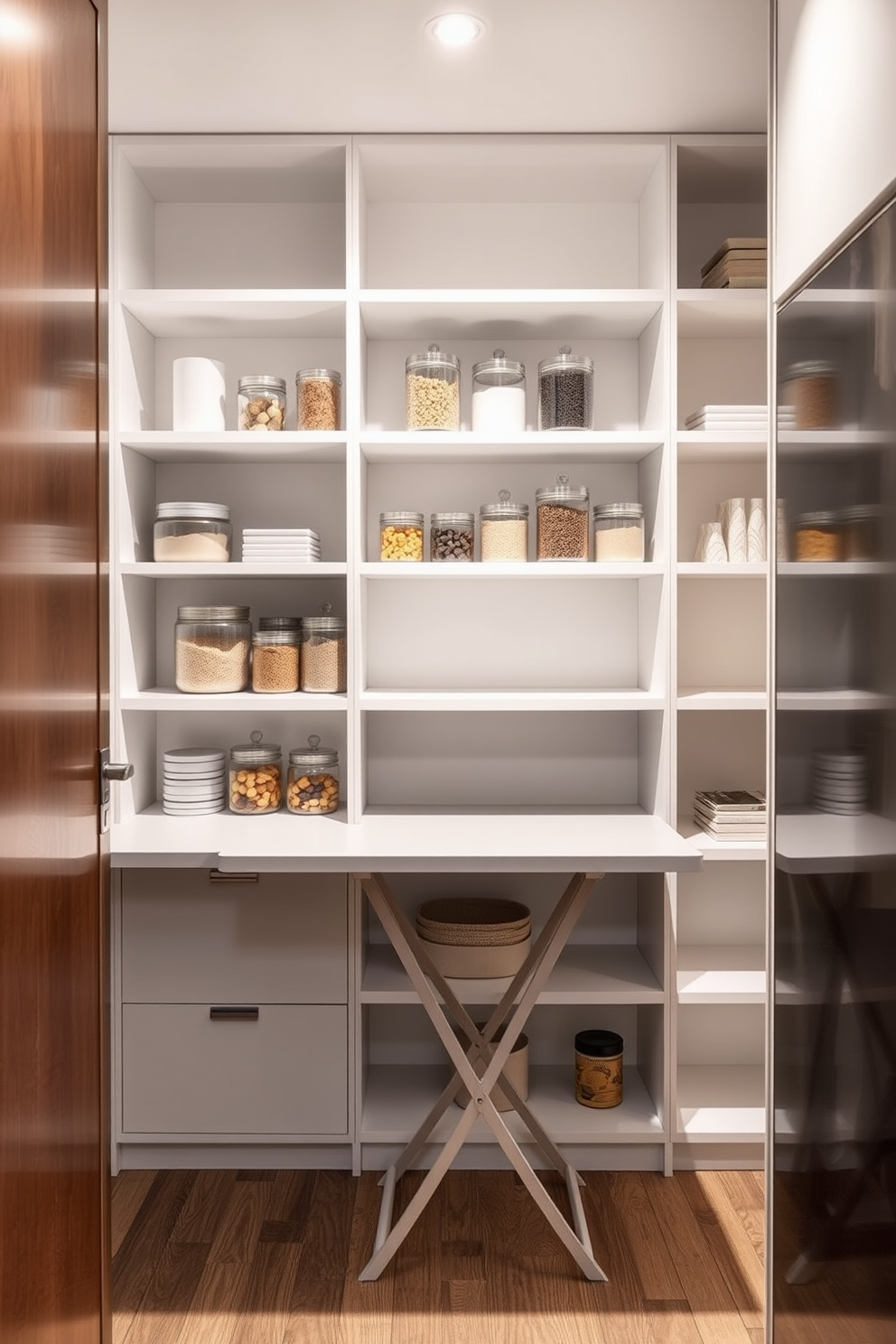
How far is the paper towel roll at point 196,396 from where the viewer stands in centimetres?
273

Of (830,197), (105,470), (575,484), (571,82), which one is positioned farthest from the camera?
(575,484)

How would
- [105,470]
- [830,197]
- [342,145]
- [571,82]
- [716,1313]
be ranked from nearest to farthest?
[830,197] < [105,470] < [716,1313] < [571,82] < [342,145]

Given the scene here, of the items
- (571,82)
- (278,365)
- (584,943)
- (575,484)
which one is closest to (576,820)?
(584,943)

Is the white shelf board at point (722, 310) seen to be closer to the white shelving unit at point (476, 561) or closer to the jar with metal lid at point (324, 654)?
the white shelving unit at point (476, 561)

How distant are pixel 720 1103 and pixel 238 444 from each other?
6.88 ft

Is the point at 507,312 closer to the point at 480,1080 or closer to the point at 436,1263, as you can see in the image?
the point at 480,1080

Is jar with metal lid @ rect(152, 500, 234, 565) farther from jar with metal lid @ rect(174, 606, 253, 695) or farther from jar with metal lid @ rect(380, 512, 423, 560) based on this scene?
jar with metal lid @ rect(380, 512, 423, 560)

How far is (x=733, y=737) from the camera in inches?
118

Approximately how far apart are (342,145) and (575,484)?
1.05 metres

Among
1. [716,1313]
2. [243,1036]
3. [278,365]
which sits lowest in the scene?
[716,1313]

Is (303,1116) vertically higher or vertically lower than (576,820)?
lower

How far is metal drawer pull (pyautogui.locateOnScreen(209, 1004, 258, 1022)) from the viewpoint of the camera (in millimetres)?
2682

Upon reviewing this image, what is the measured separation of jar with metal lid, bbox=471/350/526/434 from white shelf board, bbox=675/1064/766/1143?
69.6 inches

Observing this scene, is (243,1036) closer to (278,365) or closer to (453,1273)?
(453,1273)
